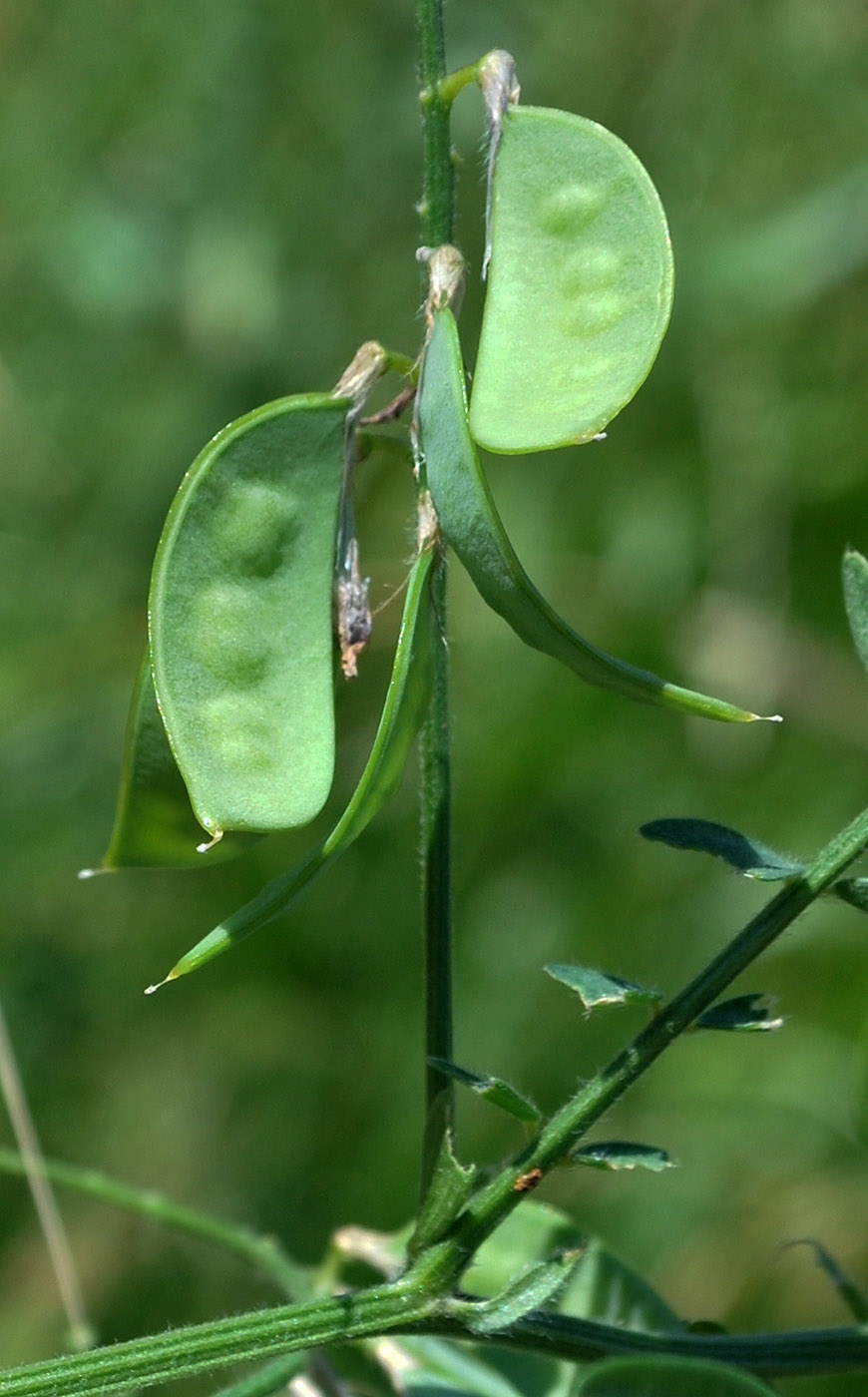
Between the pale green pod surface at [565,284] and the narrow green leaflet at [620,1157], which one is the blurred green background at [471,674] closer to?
the narrow green leaflet at [620,1157]

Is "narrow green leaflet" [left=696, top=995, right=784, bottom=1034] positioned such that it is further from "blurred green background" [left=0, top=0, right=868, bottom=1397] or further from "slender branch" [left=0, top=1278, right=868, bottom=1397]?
"blurred green background" [left=0, top=0, right=868, bottom=1397]

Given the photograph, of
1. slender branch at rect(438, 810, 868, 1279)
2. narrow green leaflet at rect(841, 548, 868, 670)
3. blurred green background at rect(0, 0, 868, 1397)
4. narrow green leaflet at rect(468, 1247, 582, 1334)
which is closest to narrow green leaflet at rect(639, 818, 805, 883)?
slender branch at rect(438, 810, 868, 1279)

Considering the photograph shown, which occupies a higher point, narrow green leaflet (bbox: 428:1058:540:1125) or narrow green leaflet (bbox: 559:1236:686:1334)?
narrow green leaflet (bbox: 428:1058:540:1125)

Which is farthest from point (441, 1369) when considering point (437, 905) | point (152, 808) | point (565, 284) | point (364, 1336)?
point (565, 284)

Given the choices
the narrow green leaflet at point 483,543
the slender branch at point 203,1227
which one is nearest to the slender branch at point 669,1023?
the narrow green leaflet at point 483,543

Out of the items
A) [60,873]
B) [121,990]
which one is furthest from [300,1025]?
[60,873]

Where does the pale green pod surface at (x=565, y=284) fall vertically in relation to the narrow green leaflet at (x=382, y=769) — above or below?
above

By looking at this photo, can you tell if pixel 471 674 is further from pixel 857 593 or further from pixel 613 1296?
pixel 857 593
